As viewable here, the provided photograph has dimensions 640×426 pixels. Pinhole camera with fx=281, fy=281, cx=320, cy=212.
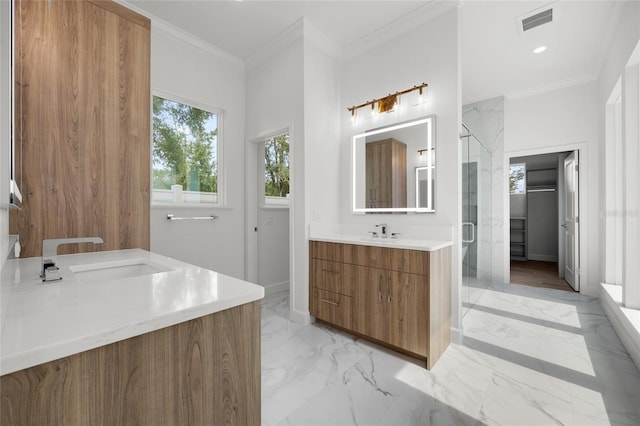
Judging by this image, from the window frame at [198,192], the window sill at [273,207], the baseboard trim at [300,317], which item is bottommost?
the baseboard trim at [300,317]

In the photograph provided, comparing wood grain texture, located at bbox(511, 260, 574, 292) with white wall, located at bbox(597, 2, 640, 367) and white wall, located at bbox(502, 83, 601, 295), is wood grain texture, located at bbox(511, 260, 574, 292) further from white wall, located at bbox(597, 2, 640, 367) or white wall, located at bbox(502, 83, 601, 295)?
white wall, located at bbox(597, 2, 640, 367)

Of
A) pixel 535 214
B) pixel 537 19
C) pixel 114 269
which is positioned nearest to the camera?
pixel 114 269

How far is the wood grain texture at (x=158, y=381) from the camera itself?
20.1 inches

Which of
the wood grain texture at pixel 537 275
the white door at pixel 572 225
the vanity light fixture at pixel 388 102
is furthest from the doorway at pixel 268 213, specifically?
the white door at pixel 572 225

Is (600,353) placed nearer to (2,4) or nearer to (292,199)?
(292,199)

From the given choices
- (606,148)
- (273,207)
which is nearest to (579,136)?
(606,148)

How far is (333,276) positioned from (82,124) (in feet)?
6.80

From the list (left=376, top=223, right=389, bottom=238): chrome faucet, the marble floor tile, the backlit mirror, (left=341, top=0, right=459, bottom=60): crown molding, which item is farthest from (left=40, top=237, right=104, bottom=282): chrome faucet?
(left=341, top=0, right=459, bottom=60): crown molding

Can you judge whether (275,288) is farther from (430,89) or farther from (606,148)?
(606,148)

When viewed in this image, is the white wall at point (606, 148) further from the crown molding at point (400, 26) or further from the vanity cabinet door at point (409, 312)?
the vanity cabinet door at point (409, 312)

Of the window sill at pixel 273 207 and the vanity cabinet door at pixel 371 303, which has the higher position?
the window sill at pixel 273 207

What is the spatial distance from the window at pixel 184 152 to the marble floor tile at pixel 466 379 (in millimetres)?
1646

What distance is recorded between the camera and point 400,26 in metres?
2.65

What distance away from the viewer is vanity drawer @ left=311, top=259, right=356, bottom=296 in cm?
239
